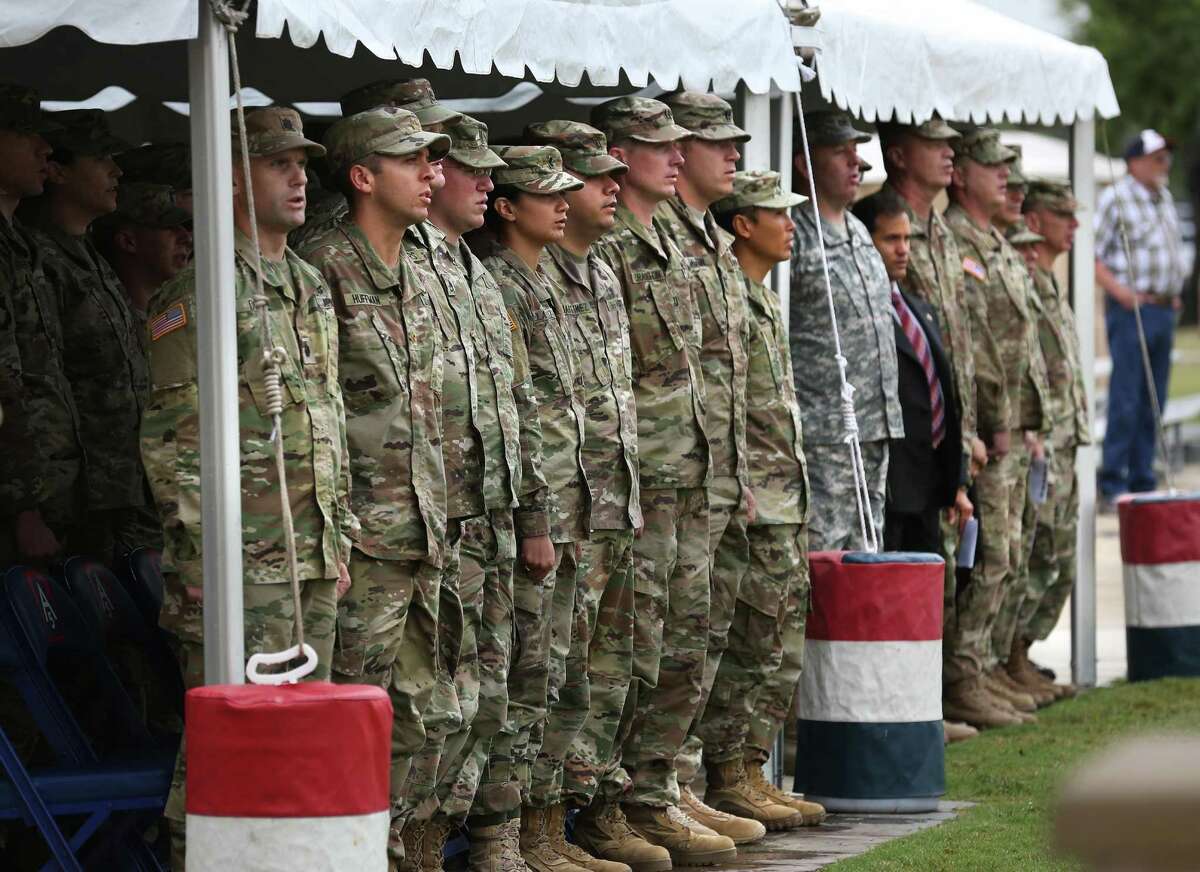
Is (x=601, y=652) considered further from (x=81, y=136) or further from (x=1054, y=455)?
(x=1054, y=455)

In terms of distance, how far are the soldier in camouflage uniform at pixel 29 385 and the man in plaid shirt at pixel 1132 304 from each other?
8902 mm

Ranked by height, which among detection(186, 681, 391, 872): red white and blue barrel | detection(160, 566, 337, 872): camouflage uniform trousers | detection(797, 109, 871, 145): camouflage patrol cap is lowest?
detection(186, 681, 391, 872): red white and blue barrel

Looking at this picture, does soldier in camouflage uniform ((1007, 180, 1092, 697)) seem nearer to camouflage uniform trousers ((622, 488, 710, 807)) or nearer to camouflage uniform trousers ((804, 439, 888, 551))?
camouflage uniform trousers ((804, 439, 888, 551))

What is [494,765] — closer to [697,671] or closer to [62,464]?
[697,671]

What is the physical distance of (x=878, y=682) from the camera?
7.45 meters

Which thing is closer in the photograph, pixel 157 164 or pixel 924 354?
pixel 157 164

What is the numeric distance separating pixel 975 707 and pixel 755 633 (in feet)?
8.09

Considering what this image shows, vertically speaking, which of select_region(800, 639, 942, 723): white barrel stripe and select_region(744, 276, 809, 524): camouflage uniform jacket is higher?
select_region(744, 276, 809, 524): camouflage uniform jacket

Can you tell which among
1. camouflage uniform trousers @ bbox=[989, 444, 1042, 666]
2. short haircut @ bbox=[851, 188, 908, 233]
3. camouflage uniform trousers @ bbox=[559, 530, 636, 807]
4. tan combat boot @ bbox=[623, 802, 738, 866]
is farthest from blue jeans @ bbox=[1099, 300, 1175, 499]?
camouflage uniform trousers @ bbox=[559, 530, 636, 807]

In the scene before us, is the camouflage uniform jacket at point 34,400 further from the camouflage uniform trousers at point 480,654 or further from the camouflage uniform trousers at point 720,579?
the camouflage uniform trousers at point 720,579

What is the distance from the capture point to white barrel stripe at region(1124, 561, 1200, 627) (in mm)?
10188

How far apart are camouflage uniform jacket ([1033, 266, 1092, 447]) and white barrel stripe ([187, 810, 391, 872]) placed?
20.8 feet

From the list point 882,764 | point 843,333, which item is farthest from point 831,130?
point 882,764

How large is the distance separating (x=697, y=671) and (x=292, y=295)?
86.8 inches
